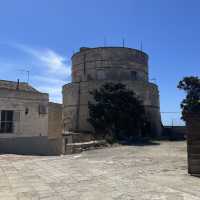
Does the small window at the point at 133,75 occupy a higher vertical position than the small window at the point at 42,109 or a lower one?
higher

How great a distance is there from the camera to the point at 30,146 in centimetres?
1705

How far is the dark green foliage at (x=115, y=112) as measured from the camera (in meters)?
25.3

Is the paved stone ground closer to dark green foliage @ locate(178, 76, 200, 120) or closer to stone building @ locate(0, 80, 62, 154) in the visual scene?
stone building @ locate(0, 80, 62, 154)

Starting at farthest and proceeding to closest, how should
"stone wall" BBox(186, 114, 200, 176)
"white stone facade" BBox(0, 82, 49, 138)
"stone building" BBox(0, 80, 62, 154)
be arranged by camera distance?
"white stone facade" BBox(0, 82, 49, 138) → "stone building" BBox(0, 80, 62, 154) → "stone wall" BBox(186, 114, 200, 176)

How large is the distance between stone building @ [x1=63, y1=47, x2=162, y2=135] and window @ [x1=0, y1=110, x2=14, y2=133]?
49.3ft

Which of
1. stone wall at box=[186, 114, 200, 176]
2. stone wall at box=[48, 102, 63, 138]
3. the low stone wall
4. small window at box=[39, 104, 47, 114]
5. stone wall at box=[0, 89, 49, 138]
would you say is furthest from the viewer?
stone wall at box=[48, 102, 63, 138]

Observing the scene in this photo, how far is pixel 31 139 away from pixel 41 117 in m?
1.96

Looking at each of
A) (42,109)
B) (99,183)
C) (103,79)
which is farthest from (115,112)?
(99,183)

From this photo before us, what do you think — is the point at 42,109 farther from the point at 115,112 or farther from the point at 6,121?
the point at 115,112

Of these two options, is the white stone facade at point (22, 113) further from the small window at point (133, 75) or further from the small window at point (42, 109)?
the small window at point (133, 75)

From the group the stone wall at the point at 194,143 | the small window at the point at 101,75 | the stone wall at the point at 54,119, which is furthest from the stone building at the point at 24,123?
the small window at the point at 101,75

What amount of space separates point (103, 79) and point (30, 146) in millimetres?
18146

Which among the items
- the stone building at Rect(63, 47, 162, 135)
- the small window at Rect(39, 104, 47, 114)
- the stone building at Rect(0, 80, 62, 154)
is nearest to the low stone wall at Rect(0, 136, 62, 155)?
the stone building at Rect(0, 80, 62, 154)

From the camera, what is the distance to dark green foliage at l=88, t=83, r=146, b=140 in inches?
997
